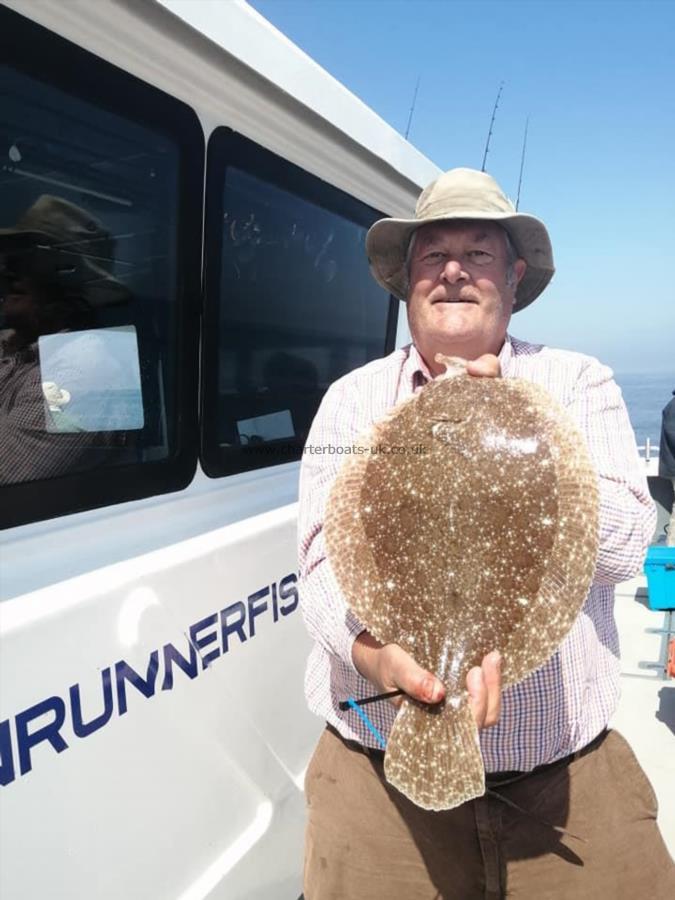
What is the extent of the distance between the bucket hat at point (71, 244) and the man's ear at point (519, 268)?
123cm

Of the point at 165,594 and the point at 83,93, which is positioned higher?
the point at 83,93

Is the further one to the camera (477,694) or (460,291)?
(460,291)

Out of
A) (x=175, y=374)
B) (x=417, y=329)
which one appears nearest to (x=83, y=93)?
(x=175, y=374)

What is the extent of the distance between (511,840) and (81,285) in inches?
78.0

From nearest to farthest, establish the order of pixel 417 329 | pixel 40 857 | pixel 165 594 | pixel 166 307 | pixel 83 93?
pixel 40 857, pixel 83 93, pixel 165 594, pixel 417 329, pixel 166 307

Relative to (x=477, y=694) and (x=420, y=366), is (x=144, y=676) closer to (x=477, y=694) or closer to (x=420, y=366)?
(x=477, y=694)

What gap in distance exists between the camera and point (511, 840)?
1902 mm

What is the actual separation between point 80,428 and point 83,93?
35.6 inches

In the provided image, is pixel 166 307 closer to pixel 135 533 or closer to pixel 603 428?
pixel 135 533

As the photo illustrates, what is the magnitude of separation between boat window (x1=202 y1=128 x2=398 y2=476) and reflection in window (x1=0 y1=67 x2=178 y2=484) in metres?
0.22

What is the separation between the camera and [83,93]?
1792 mm

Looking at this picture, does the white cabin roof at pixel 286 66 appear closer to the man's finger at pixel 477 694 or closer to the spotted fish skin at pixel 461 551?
the spotted fish skin at pixel 461 551

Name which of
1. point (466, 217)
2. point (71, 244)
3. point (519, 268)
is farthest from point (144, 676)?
point (519, 268)

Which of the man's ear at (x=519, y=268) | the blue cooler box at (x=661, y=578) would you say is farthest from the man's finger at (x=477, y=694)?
the blue cooler box at (x=661, y=578)
